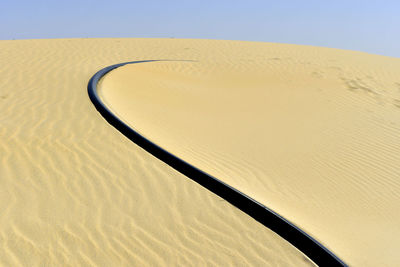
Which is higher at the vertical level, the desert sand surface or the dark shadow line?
the dark shadow line

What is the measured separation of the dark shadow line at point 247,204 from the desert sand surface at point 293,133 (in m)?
0.25

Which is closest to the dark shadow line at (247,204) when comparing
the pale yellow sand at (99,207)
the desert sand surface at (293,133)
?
the pale yellow sand at (99,207)

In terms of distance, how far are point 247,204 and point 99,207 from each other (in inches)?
65.6

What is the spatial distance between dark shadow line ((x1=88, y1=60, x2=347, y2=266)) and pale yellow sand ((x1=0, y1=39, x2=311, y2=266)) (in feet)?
0.32

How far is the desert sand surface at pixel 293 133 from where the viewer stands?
4656mm

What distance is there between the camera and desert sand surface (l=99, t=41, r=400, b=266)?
15.3 feet

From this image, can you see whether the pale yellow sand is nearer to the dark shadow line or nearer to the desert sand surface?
the dark shadow line

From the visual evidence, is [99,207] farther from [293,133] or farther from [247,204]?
[293,133]

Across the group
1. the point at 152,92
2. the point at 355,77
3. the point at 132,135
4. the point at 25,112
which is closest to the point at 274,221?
the point at 132,135

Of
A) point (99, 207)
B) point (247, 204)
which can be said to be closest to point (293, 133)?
point (247, 204)

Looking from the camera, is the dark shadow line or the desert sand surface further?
the desert sand surface

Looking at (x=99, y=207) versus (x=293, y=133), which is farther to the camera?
(x=293, y=133)

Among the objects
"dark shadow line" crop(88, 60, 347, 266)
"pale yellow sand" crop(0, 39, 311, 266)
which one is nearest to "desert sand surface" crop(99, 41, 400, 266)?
"dark shadow line" crop(88, 60, 347, 266)

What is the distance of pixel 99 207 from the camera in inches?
168
